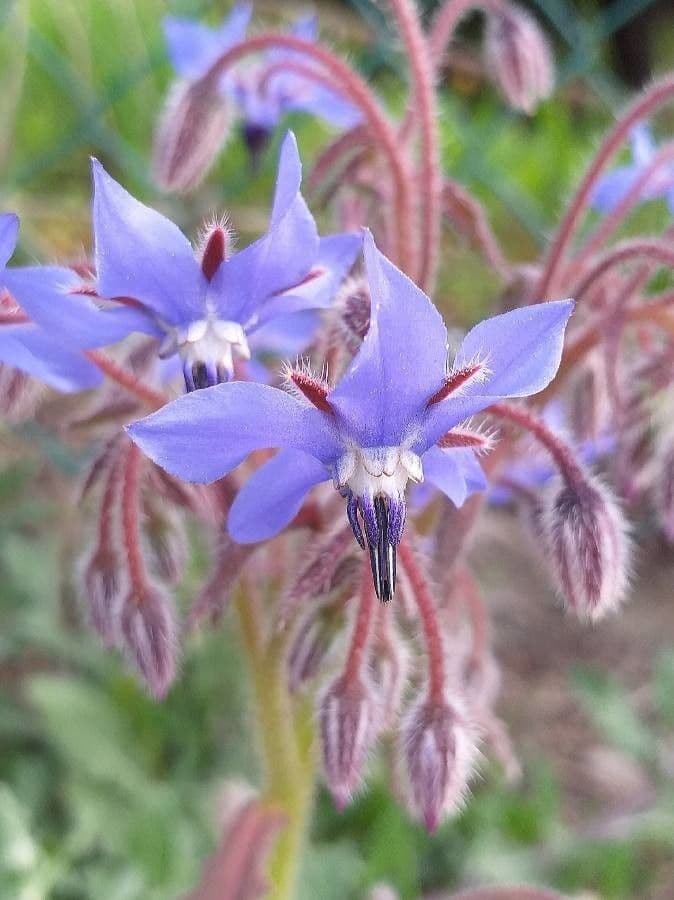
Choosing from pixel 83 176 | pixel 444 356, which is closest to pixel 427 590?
pixel 444 356

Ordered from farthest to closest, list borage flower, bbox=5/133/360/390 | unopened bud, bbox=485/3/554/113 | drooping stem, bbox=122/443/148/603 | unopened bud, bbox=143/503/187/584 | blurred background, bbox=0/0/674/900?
blurred background, bbox=0/0/674/900
unopened bud, bbox=485/3/554/113
unopened bud, bbox=143/503/187/584
drooping stem, bbox=122/443/148/603
borage flower, bbox=5/133/360/390

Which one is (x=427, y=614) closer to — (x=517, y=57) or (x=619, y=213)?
(x=619, y=213)

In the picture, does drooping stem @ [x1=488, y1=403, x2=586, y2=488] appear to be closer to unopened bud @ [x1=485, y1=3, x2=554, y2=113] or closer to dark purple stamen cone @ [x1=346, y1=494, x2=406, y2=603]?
dark purple stamen cone @ [x1=346, y1=494, x2=406, y2=603]

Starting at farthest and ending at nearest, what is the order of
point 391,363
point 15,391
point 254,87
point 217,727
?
point 217,727, point 254,87, point 15,391, point 391,363

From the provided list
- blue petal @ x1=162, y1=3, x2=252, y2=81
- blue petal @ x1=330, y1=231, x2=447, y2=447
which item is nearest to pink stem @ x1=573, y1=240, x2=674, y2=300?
blue petal @ x1=330, y1=231, x2=447, y2=447

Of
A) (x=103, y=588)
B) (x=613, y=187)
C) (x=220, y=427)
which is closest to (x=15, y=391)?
(x=103, y=588)

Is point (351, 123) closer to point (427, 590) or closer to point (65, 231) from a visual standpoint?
point (427, 590)
